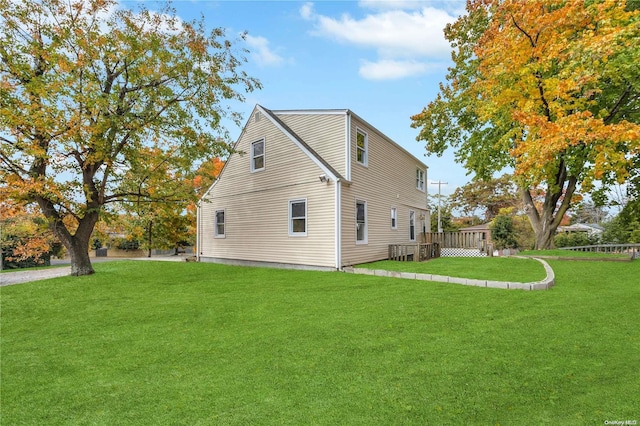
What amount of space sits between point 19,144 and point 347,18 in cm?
1135

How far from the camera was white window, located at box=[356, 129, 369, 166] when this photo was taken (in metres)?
12.7

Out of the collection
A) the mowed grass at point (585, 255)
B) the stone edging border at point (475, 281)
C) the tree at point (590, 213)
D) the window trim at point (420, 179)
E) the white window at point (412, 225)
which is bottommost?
the stone edging border at point (475, 281)

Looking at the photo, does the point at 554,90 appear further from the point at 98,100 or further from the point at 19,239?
the point at 19,239

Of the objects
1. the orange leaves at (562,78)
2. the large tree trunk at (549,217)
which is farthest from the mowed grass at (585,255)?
the orange leaves at (562,78)

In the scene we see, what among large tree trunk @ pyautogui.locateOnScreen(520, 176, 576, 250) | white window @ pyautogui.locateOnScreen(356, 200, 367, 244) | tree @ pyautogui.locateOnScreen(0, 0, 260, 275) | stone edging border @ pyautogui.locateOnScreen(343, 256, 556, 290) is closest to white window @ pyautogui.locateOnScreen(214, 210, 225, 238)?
tree @ pyautogui.locateOnScreen(0, 0, 260, 275)

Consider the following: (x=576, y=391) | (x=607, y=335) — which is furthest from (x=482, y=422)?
(x=607, y=335)

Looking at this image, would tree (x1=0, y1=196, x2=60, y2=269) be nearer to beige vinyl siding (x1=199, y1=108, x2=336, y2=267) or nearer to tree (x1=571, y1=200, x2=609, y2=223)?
beige vinyl siding (x1=199, y1=108, x2=336, y2=267)

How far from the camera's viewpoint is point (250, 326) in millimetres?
4816

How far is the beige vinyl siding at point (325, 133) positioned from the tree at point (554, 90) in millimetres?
6772

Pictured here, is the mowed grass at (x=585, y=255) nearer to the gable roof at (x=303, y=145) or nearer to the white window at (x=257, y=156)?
the gable roof at (x=303, y=145)

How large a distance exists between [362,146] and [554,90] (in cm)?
751

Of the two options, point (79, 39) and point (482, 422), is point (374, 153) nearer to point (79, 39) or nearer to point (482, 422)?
point (79, 39)

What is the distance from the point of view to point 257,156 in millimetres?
14242

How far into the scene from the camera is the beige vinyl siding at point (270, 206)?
11.6 meters
